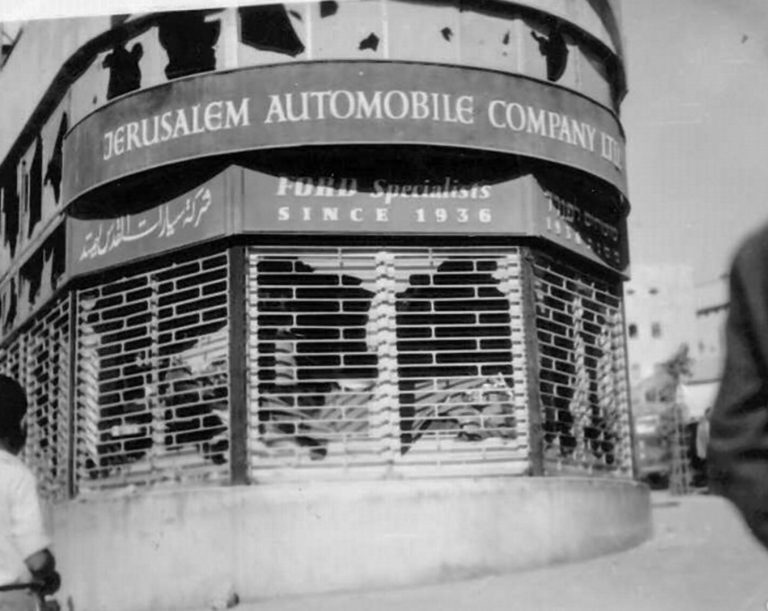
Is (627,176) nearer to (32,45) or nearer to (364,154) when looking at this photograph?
(364,154)

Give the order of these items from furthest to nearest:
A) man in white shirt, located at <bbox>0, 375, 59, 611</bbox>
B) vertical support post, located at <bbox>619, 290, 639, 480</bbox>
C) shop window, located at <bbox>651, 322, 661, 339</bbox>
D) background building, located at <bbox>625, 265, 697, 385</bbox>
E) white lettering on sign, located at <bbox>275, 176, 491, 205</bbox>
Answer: vertical support post, located at <bbox>619, 290, 639, 480</bbox> → white lettering on sign, located at <bbox>275, 176, 491, 205</bbox> → shop window, located at <bbox>651, 322, 661, 339</bbox> → background building, located at <bbox>625, 265, 697, 385</bbox> → man in white shirt, located at <bbox>0, 375, 59, 611</bbox>

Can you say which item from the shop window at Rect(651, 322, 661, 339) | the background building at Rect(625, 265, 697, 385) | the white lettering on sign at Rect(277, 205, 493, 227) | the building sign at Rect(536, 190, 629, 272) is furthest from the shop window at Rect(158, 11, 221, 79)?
the shop window at Rect(651, 322, 661, 339)

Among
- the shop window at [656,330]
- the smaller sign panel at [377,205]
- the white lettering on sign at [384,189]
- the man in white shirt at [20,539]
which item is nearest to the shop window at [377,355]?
the smaller sign panel at [377,205]

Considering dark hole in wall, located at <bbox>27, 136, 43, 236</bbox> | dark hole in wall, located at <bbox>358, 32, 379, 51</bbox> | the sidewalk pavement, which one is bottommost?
the sidewalk pavement

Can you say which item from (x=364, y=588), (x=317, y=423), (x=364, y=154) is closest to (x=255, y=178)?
(x=364, y=154)

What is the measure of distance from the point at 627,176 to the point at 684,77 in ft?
4.73

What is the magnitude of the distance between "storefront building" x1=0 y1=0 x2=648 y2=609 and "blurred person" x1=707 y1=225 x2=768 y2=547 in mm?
3899

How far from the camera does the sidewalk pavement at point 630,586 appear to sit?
3.98 meters

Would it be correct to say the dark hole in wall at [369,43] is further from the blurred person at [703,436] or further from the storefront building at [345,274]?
the blurred person at [703,436]

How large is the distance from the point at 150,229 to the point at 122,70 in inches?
31.0

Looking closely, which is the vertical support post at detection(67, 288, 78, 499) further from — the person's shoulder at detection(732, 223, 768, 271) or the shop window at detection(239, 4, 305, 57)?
the person's shoulder at detection(732, 223, 768, 271)

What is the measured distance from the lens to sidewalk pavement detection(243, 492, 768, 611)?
13.1 ft

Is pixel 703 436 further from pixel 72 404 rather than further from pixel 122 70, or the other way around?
pixel 72 404

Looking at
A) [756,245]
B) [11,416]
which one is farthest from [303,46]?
[756,245]
